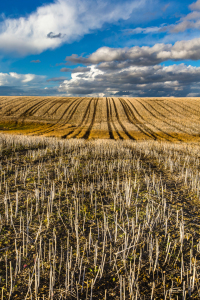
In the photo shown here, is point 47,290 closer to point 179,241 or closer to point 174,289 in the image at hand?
point 174,289

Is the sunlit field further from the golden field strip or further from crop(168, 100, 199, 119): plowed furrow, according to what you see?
crop(168, 100, 199, 119): plowed furrow

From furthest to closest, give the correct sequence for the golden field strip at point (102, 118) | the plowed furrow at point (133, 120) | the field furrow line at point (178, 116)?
the field furrow line at point (178, 116), the plowed furrow at point (133, 120), the golden field strip at point (102, 118)

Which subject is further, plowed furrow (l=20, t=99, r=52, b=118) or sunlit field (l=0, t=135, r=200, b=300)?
plowed furrow (l=20, t=99, r=52, b=118)

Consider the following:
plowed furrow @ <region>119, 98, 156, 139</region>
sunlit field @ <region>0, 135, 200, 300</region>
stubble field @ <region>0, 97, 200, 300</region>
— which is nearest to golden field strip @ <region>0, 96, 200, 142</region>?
plowed furrow @ <region>119, 98, 156, 139</region>

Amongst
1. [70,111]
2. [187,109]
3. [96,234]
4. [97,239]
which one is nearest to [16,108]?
[70,111]

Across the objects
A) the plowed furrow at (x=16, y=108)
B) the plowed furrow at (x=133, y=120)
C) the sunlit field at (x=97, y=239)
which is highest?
the plowed furrow at (x=16, y=108)

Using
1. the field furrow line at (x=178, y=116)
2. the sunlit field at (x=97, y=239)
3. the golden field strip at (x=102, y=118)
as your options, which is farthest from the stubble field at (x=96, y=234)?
the field furrow line at (x=178, y=116)

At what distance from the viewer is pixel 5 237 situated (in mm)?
5285

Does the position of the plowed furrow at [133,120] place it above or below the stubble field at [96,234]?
above

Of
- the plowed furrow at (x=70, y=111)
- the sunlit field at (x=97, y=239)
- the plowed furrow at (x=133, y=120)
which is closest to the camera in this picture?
the sunlit field at (x=97, y=239)

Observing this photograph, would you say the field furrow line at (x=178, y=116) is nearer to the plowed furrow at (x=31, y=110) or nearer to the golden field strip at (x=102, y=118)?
the golden field strip at (x=102, y=118)

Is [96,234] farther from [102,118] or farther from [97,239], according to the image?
[102,118]

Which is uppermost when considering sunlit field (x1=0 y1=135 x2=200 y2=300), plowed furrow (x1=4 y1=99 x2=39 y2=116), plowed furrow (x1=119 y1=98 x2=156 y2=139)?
plowed furrow (x1=4 y1=99 x2=39 y2=116)

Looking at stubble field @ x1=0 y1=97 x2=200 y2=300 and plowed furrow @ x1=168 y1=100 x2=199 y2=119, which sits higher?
plowed furrow @ x1=168 y1=100 x2=199 y2=119
